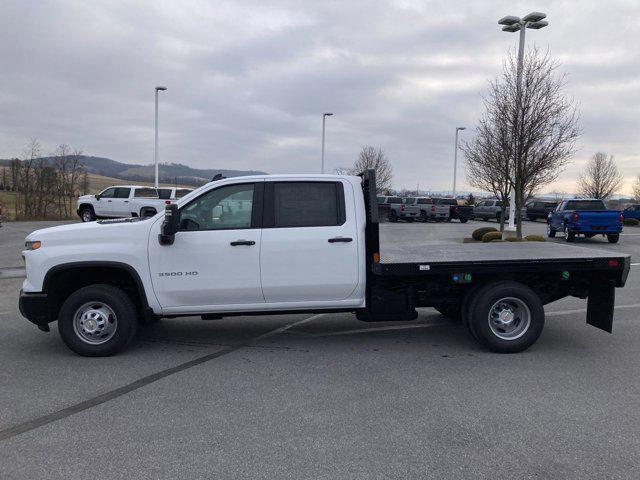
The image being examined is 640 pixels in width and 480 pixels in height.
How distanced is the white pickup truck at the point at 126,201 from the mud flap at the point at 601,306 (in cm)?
2333

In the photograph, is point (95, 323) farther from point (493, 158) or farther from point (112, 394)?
point (493, 158)

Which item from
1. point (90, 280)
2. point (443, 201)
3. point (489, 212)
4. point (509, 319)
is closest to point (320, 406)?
point (509, 319)

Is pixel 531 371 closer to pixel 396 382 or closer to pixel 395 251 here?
pixel 396 382

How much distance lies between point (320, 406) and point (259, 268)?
69.5 inches

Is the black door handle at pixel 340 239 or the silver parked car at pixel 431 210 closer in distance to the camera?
the black door handle at pixel 340 239

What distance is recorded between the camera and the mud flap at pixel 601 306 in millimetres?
6199

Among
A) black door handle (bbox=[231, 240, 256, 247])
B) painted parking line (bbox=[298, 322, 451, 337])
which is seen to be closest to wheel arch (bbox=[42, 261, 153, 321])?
black door handle (bbox=[231, 240, 256, 247])

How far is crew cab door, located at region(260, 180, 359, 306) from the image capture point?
582cm

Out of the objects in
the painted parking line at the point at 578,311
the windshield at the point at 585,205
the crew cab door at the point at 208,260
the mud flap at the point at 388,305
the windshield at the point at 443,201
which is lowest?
the painted parking line at the point at 578,311

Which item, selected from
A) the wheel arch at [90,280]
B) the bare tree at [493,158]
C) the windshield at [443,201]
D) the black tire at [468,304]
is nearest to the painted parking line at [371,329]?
the black tire at [468,304]

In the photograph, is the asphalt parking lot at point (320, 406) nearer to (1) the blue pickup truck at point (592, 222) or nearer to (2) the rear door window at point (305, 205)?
(2) the rear door window at point (305, 205)

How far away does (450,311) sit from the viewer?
7195 millimetres

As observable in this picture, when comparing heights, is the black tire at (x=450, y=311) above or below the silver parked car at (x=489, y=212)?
below

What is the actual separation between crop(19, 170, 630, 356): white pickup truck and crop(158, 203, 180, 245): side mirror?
1 cm
